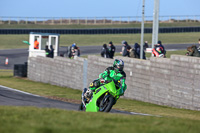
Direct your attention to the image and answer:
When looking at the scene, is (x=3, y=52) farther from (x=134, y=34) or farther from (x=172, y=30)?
(x=172, y=30)

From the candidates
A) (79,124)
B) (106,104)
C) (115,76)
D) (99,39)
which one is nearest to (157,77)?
(115,76)

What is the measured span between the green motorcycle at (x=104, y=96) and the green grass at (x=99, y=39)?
43.3m

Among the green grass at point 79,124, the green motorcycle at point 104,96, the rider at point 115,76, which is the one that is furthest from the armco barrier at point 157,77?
the green grass at point 79,124

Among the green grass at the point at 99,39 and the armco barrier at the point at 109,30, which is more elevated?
the armco barrier at the point at 109,30

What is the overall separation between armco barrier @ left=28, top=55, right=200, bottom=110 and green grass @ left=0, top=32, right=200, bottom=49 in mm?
32496

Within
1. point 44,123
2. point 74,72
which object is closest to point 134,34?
point 74,72

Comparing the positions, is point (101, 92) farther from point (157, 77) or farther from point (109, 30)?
point (109, 30)

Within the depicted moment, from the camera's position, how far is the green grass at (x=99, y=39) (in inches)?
2207

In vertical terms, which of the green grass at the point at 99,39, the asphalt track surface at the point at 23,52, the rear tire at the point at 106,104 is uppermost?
the green grass at the point at 99,39

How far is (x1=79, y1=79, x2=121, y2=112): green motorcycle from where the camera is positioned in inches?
442

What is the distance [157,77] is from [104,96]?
6604 mm

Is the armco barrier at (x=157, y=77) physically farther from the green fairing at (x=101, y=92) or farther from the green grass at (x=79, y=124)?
the green grass at (x=79, y=124)

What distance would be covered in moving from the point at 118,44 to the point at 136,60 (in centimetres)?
3709

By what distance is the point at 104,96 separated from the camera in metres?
11.3
